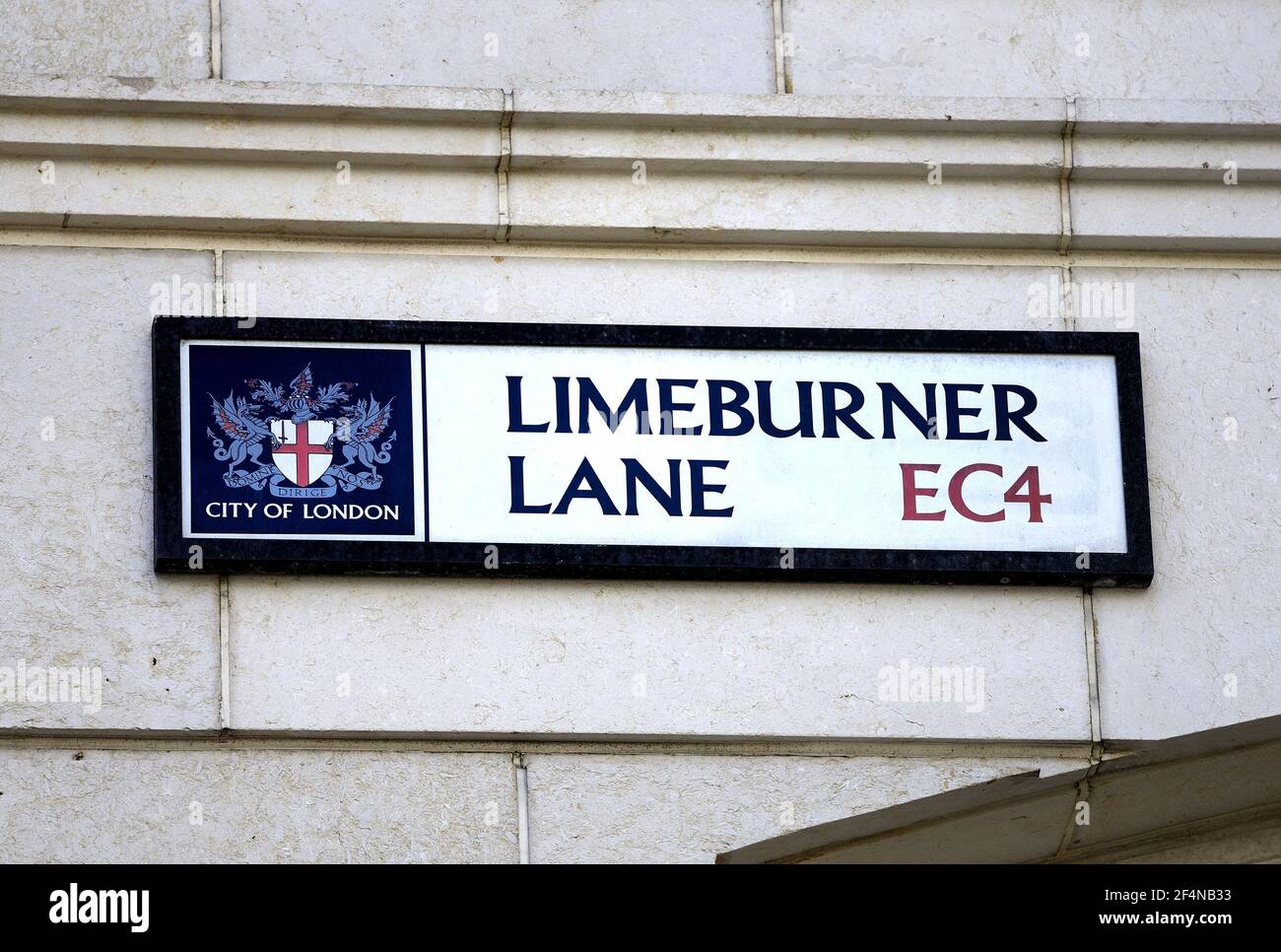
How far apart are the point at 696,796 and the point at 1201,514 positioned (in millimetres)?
1818

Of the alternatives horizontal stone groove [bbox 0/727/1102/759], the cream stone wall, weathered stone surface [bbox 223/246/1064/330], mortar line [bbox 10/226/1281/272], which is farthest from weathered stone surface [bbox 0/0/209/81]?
horizontal stone groove [bbox 0/727/1102/759]

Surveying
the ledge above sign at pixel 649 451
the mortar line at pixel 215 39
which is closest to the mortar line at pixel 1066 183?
the ledge above sign at pixel 649 451

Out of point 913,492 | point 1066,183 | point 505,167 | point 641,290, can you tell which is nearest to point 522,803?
point 913,492

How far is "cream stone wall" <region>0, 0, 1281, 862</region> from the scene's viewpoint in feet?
22.4

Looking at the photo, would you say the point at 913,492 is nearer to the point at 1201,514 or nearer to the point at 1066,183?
the point at 1201,514

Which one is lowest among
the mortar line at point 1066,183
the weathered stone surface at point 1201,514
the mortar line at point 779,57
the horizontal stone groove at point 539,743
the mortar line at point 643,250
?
the horizontal stone groove at point 539,743

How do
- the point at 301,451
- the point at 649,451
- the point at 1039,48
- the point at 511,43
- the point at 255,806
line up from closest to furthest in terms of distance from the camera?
1. the point at 255,806
2. the point at 301,451
3. the point at 649,451
4. the point at 511,43
5. the point at 1039,48

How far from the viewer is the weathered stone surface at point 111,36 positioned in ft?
23.9

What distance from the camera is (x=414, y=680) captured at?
6902 mm

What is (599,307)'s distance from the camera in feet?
24.1

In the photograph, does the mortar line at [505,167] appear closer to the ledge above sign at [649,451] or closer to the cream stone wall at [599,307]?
the cream stone wall at [599,307]

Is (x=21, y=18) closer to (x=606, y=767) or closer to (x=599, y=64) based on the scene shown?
(x=599, y=64)

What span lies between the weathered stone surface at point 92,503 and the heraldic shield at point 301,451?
15.0 inches

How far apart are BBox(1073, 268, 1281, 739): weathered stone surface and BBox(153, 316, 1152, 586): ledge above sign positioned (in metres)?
0.12
